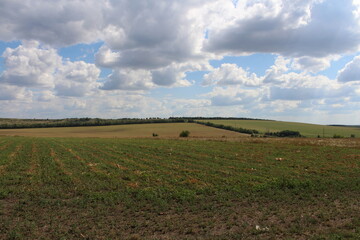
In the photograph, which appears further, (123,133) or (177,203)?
(123,133)

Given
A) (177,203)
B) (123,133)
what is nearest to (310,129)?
(123,133)

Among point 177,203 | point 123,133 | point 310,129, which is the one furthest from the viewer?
point 310,129

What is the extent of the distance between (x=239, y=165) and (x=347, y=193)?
8302 mm

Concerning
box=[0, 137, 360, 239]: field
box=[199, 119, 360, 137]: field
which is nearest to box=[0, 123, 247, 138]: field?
box=[199, 119, 360, 137]: field

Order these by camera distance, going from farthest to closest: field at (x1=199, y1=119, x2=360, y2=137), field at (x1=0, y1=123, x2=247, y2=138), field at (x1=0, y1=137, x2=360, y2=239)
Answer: field at (x1=199, y1=119, x2=360, y2=137), field at (x1=0, y1=123, x2=247, y2=138), field at (x1=0, y1=137, x2=360, y2=239)

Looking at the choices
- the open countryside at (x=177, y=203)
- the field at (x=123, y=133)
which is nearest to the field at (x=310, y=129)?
the field at (x=123, y=133)

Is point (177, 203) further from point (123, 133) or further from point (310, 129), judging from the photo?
point (310, 129)

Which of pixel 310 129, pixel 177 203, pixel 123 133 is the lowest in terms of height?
pixel 123 133

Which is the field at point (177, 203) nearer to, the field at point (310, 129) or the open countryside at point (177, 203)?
the open countryside at point (177, 203)

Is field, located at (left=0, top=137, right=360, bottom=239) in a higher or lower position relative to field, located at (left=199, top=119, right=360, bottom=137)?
lower

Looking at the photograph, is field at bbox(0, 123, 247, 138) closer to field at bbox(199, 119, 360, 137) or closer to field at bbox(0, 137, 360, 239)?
field at bbox(199, 119, 360, 137)

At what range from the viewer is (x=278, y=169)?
18734 millimetres

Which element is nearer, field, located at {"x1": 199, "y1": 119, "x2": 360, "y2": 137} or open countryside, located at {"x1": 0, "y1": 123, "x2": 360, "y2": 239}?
open countryside, located at {"x1": 0, "y1": 123, "x2": 360, "y2": 239}

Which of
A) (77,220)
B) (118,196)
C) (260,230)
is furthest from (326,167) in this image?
(77,220)
